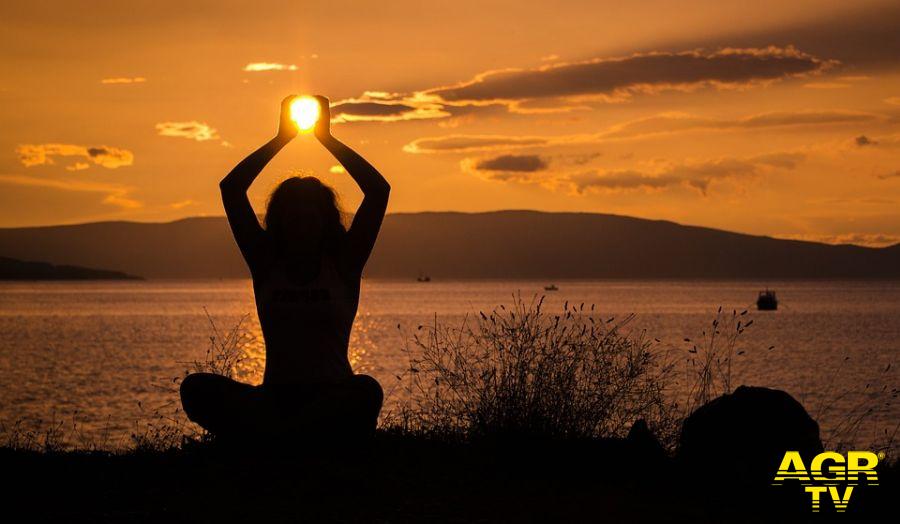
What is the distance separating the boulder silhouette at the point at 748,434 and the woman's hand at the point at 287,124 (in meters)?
3.92

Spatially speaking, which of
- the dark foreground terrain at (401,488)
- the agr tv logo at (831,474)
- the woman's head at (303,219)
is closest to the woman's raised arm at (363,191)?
the woman's head at (303,219)

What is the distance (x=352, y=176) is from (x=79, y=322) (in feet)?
294

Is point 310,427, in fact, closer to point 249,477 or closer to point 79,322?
point 249,477

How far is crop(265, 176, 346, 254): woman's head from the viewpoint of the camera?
7.08 meters

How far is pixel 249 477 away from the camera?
731cm

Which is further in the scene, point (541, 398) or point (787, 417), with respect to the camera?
point (541, 398)

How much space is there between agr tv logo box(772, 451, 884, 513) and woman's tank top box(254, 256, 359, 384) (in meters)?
3.41

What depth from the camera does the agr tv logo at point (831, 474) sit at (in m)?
7.28

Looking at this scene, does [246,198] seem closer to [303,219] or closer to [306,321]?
[303,219]

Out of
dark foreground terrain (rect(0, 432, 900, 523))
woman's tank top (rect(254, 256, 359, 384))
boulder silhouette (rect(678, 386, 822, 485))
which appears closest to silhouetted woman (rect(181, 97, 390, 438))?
woman's tank top (rect(254, 256, 359, 384))

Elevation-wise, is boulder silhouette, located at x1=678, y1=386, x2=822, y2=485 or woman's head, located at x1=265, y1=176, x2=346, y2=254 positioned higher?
woman's head, located at x1=265, y1=176, x2=346, y2=254

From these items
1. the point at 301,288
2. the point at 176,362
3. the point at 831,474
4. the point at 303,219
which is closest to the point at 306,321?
the point at 301,288

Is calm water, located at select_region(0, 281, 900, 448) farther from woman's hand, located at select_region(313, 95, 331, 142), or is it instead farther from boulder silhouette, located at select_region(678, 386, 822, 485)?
woman's hand, located at select_region(313, 95, 331, 142)

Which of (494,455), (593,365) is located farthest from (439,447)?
(593,365)
